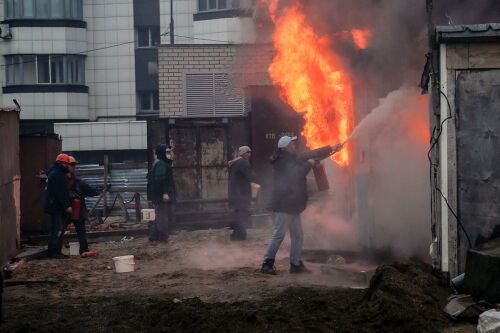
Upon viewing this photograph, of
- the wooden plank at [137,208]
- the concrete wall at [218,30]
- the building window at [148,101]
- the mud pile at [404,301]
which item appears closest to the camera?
the mud pile at [404,301]

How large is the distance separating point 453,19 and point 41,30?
67.7ft

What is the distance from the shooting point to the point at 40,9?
25.7 m

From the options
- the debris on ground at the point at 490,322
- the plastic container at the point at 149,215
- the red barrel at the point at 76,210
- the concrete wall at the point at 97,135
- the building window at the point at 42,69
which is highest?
the building window at the point at 42,69

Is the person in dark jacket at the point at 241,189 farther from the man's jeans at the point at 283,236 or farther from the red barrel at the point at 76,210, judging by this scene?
the man's jeans at the point at 283,236

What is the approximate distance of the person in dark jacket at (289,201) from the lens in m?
8.55

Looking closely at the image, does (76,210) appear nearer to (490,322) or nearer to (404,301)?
(404,301)

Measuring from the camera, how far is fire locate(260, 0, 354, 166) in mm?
10742

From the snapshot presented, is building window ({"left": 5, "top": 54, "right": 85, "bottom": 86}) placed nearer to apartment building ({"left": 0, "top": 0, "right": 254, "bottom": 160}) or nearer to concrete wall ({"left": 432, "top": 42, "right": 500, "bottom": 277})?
apartment building ({"left": 0, "top": 0, "right": 254, "bottom": 160})

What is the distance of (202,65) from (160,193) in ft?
27.3

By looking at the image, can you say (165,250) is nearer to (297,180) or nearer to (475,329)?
(297,180)

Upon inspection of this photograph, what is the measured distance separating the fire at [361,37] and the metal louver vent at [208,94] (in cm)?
988

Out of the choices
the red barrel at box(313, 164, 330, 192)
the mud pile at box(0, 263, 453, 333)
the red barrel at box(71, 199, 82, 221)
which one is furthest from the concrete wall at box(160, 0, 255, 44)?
the mud pile at box(0, 263, 453, 333)

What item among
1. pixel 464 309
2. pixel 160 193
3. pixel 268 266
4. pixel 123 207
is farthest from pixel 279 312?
pixel 123 207

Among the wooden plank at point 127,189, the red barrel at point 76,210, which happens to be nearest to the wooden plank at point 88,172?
the wooden plank at point 127,189
